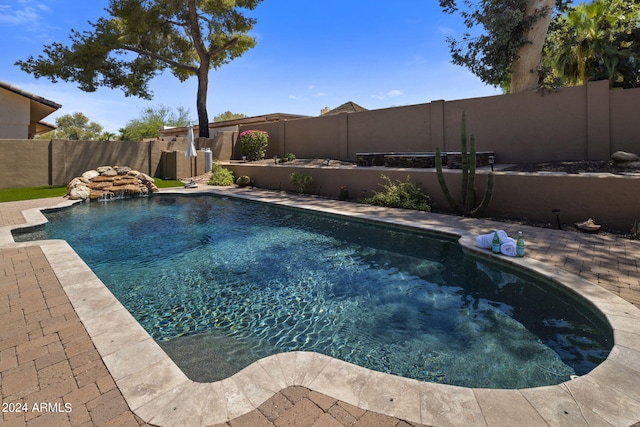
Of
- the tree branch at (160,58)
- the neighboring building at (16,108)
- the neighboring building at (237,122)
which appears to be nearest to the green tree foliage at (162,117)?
the neighboring building at (237,122)

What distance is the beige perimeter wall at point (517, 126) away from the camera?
9.91 meters

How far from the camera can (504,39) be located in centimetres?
1223

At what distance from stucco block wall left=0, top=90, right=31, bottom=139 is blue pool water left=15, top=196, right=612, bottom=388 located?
13.9 m

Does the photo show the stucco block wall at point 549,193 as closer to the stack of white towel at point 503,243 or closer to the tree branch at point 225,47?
the stack of white towel at point 503,243

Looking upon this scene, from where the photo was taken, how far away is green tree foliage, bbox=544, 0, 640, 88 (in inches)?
558

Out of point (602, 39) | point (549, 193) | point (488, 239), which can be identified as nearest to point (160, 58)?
point (549, 193)

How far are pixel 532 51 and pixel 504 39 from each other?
3.92 ft

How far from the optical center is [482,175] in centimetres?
921

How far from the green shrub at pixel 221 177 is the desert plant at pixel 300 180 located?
4638 millimetres

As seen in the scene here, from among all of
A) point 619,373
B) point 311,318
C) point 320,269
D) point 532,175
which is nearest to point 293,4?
point 532,175

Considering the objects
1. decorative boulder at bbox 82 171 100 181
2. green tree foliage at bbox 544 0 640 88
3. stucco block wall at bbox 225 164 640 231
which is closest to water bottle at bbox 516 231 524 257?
stucco block wall at bbox 225 164 640 231

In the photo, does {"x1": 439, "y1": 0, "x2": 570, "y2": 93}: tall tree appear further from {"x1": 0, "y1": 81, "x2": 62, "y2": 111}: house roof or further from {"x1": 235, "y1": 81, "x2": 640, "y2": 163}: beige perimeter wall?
{"x1": 0, "y1": 81, "x2": 62, "y2": 111}: house roof

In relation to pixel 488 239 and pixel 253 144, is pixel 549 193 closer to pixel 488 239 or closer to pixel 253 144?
pixel 488 239

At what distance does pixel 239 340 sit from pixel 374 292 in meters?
2.13
